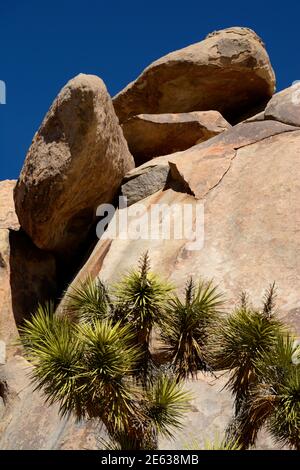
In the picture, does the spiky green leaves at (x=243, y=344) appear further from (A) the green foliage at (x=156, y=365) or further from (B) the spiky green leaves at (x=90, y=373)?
(B) the spiky green leaves at (x=90, y=373)

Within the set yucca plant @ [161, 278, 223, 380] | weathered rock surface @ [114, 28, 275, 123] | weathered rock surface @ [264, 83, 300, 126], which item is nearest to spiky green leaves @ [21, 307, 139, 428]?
yucca plant @ [161, 278, 223, 380]

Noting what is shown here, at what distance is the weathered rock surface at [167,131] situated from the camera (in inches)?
579

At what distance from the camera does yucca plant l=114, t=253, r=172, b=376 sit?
26.8 ft

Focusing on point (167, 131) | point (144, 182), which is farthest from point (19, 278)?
point (167, 131)

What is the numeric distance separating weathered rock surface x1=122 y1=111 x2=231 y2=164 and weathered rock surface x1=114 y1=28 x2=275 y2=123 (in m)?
1.06

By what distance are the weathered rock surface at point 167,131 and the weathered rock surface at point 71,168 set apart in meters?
1.66

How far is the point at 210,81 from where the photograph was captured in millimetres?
15742

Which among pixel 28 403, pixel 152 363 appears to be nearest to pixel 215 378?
pixel 152 363

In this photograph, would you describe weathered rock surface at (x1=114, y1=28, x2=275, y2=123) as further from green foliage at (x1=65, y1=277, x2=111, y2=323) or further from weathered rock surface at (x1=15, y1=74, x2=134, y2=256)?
green foliage at (x1=65, y1=277, x2=111, y2=323)

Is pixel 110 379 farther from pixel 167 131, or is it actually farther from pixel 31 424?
pixel 167 131

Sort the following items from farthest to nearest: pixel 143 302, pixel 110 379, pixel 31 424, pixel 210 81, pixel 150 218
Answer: pixel 210 81, pixel 150 218, pixel 31 424, pixel 143 302, pixel 110 379

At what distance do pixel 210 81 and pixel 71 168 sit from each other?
4.83m

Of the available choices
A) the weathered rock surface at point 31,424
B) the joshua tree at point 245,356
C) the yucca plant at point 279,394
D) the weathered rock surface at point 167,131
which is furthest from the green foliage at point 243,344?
the weathered rock surface at point 167,131
